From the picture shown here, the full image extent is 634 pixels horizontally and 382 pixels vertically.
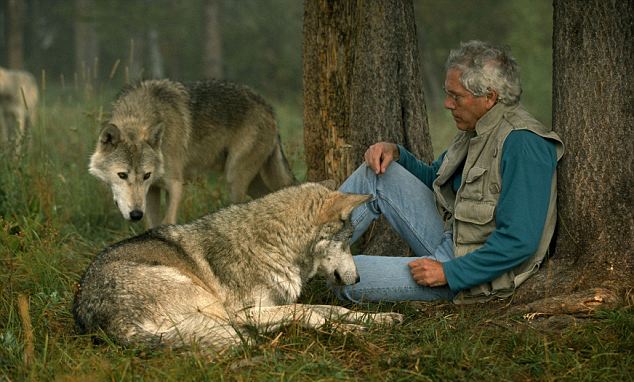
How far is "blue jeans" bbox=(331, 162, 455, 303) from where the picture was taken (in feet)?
15.2

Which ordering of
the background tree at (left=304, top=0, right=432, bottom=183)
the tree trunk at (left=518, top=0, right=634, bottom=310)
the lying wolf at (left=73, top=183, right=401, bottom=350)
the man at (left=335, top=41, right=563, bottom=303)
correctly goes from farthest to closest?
the background tree at (left=304, top=0, right=432, bottom=183) < the tree trunk at (left=518, top=0, right=634, bottom=310) < the man at (left=335, top=41, right=563, bottom=303) < the lying wolf at (left=73, top=183, right=401, bottom=350)

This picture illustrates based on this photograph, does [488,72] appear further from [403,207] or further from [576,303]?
A: [576,303]

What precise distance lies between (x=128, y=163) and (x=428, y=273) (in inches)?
134

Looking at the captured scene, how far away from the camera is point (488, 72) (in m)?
4.22

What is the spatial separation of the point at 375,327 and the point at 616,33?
2153mm

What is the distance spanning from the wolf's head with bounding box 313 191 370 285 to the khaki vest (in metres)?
0.65

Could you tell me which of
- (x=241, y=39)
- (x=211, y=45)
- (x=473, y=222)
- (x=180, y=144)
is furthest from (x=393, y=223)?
(x=241, y=39)

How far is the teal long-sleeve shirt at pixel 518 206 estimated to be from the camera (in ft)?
13.1

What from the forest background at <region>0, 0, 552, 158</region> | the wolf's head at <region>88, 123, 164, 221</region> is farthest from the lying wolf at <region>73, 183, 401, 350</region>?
the forest background at <region>0, 0, 552, 158</region>

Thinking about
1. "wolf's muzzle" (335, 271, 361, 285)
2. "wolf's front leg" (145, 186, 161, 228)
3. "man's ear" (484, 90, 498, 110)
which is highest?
"man's ear" (484, 90, 498, 110)

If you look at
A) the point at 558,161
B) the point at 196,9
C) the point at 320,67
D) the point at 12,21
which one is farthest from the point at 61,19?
the point at 558,161

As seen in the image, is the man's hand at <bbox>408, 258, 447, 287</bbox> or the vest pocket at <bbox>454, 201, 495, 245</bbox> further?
the man's hand at <bbox>408, 258, 447, 287</bbox>

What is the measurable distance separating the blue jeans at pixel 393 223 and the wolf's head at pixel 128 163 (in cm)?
246

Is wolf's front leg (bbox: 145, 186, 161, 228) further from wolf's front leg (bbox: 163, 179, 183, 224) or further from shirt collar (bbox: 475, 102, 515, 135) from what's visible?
shirt collar (bbox: 475, 102, 515, 135)
